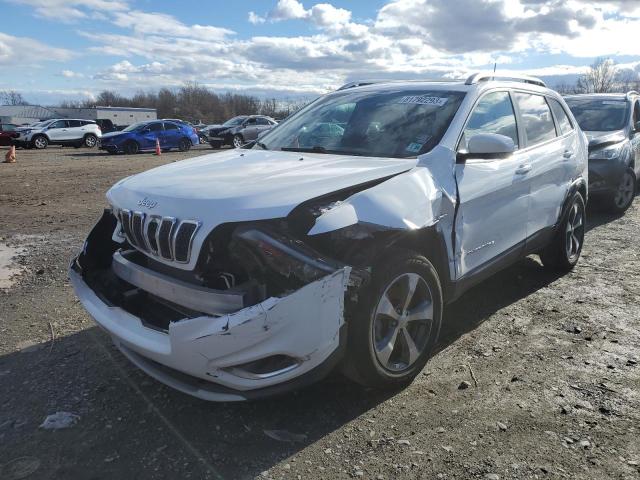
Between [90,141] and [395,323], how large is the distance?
30952 mm

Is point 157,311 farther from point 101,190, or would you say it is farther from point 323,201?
point 101,190

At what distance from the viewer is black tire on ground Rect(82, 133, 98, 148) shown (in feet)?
98.6

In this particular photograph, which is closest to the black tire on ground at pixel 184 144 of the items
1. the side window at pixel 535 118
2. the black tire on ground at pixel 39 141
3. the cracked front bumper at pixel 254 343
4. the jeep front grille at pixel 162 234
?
the black tire on ground at pixel 39 141

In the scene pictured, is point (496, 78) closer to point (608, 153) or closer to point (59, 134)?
point (608, 153)

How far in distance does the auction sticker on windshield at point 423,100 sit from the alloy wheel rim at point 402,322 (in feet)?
4.71

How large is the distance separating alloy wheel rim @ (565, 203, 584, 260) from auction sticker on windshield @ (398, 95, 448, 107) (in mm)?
2180

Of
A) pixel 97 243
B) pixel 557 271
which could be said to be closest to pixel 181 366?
pixel 97 243

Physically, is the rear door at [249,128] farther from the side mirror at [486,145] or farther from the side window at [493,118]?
the side mirror at [486,145]

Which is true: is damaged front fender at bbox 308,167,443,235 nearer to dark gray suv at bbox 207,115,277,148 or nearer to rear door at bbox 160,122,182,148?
rear door at bbox 160,122,182,148

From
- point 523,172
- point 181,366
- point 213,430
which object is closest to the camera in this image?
point 181,366

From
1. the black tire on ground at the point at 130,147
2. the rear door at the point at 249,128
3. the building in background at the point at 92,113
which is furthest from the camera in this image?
the building in background at the point at 92,113

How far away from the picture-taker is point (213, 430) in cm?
287

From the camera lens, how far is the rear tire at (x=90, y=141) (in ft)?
98.7

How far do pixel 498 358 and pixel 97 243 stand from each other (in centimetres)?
290
